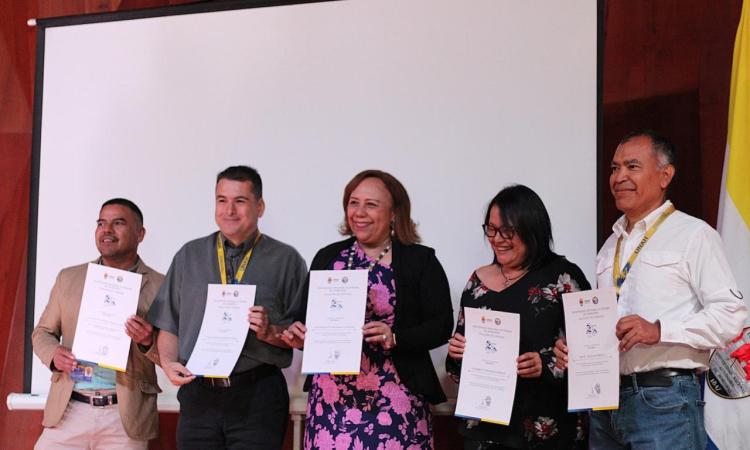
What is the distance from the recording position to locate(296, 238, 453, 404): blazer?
288cm

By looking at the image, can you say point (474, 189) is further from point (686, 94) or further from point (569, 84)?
point (686, 94)

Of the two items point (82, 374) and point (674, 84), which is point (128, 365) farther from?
point (674, 84)

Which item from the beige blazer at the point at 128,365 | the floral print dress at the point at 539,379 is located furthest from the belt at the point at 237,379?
the floral print dress at the point at 539,379

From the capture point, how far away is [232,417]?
A: 3.07 metres

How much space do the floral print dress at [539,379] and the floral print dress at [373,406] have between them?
8.6 inches

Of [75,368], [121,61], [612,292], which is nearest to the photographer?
[612,292]

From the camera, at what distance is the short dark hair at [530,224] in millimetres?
2840

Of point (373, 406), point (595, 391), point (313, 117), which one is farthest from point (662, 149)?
point (313, 117)

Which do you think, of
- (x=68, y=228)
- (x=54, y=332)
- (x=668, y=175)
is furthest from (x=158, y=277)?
(x=668, y=175)

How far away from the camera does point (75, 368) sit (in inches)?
137

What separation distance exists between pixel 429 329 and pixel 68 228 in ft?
7.52

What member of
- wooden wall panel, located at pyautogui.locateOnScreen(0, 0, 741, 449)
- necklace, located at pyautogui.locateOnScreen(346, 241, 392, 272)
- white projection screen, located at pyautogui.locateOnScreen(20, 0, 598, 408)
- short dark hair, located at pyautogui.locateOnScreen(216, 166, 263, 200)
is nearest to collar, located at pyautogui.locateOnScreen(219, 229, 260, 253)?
short dark hair, located at pyautogui.locateOnScreen(216, 166, 263, 200)

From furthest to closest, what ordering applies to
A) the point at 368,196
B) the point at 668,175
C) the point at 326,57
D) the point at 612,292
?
the point at 326,57, the point at 368,196, the point at 668,175, the point at 612,292

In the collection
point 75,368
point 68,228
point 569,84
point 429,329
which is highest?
point 569,84
